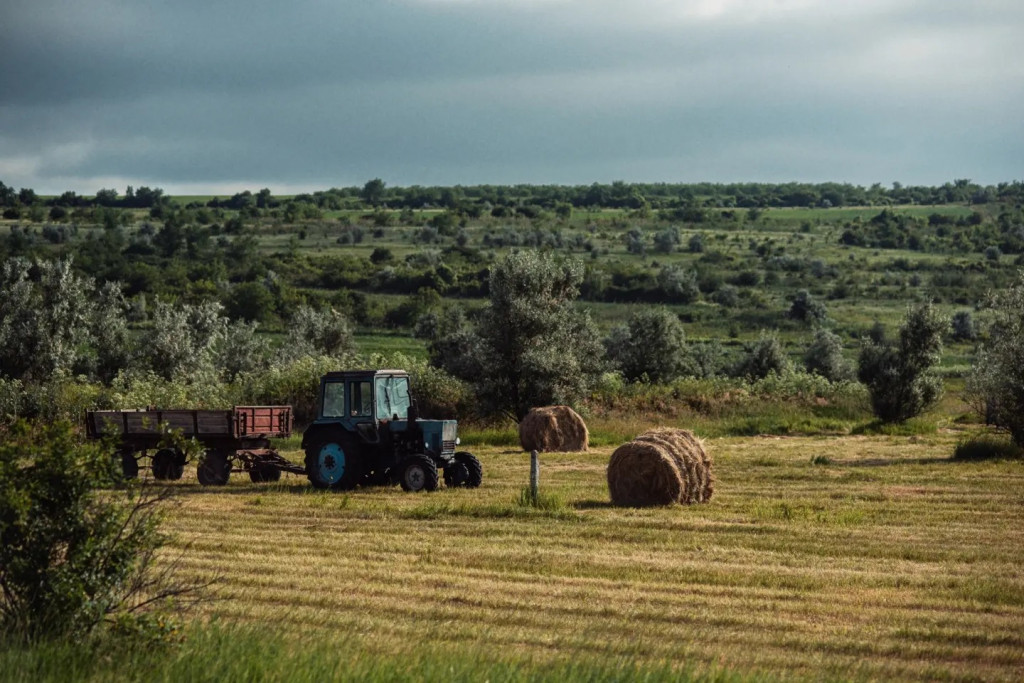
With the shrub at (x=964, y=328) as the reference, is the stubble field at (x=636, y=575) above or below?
below

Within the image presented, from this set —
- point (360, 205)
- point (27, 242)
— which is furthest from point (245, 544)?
point (360, 205)

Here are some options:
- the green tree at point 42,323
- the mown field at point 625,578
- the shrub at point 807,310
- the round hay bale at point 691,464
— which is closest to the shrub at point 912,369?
the mown field at point 625,578

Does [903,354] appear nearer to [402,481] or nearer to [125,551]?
[402,481]

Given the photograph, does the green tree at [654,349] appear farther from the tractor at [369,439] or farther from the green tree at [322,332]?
the tractor at [369,439]

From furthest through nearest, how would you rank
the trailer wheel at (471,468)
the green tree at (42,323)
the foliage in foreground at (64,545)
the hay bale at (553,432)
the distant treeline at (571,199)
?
the distant treeline at (571,199) < the green tree at (42,323) < the hay bale at (553,432) < the trailer wheel at (471,468) < the foliage in foreground at (64,545)

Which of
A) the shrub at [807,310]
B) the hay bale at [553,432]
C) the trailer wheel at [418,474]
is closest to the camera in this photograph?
the trailer wheel at [418,474]

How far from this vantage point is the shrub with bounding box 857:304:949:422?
39.8 metres

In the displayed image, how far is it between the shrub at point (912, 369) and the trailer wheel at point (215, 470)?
78.9ft

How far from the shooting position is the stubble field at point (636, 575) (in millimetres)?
10258

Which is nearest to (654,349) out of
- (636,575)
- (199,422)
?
(199,422)

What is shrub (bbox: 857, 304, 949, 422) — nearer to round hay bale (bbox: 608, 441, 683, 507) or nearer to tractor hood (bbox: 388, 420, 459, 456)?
tractor hood (bbox: 388, 420, 459, 456)

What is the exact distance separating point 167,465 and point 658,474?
10049 millimetres

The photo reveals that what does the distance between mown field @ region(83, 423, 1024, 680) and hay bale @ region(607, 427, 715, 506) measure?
37 centimetres

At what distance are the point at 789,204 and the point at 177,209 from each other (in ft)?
290
